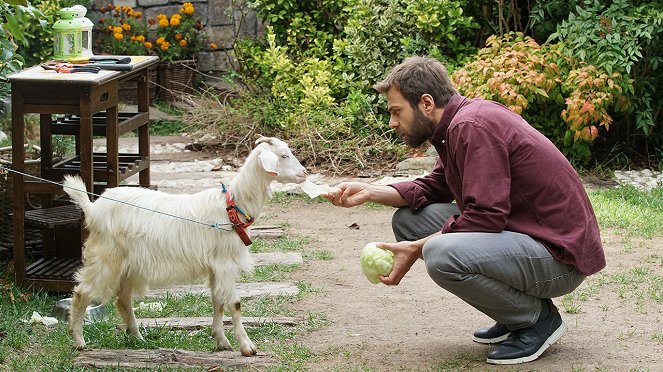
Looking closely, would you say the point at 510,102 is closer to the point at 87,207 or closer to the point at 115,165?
the point at 115,165

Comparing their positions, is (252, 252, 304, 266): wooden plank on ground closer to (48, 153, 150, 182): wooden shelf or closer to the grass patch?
(48, 153, 150, 182): wooden shelf

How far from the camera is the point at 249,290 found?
19.7ft

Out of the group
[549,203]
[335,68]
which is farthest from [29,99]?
[335,68]

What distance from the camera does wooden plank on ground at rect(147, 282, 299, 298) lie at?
595 centimetres

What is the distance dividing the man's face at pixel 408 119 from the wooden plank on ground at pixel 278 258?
2.30m

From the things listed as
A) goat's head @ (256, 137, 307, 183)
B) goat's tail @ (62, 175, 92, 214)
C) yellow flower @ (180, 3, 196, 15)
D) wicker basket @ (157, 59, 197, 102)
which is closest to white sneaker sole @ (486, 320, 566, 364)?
goat's head @ (256, 137, 307, 183)

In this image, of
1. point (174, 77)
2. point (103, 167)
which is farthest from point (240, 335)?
point (174, 77)

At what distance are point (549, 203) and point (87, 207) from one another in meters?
2.27

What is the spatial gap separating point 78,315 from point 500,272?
2.09 m

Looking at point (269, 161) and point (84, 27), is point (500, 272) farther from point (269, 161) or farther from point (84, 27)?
point (84, 27)

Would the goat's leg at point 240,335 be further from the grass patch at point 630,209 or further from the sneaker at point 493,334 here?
the grass patch at point 630,209

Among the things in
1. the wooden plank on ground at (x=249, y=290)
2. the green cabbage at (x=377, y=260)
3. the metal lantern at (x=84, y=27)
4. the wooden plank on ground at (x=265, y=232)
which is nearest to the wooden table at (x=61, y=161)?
the metal lantern at (x=84, y=27)

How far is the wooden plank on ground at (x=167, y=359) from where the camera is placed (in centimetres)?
454

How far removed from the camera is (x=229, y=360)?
457 cm
